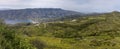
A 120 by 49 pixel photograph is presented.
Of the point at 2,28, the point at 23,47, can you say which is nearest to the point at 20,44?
the point at 23,47

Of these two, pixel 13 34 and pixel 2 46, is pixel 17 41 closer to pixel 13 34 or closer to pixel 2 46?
pixel 13 34

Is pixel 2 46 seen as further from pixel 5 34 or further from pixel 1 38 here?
pixel 5 34

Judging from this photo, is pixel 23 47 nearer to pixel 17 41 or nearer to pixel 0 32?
pixel 17 41

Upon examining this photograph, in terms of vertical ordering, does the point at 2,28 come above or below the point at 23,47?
above

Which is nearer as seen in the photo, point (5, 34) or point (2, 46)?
point (2, 46)

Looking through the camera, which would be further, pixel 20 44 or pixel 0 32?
pixel 20 44

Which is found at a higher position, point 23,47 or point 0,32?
point 0,32

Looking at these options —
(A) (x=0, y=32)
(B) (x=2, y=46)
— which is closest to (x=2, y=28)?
(A) (x=0, y=32)
